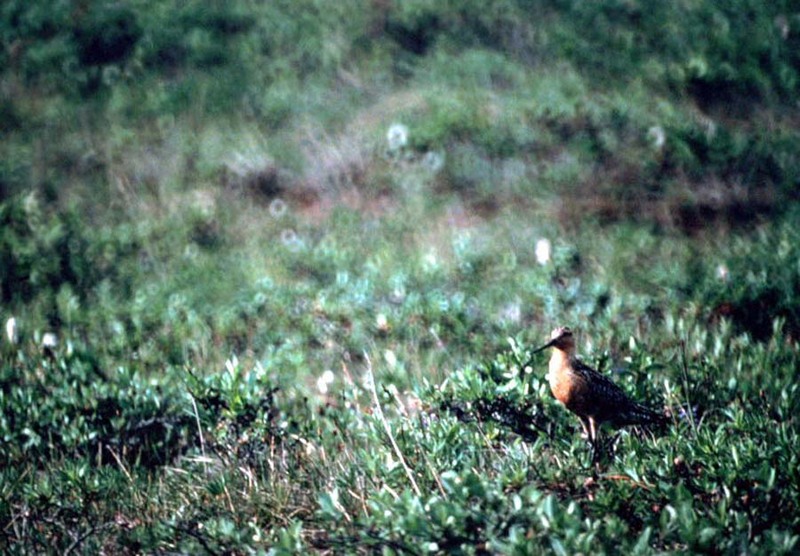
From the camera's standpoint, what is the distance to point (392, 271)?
8.26 meters

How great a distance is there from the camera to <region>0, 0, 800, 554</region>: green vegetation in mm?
4207

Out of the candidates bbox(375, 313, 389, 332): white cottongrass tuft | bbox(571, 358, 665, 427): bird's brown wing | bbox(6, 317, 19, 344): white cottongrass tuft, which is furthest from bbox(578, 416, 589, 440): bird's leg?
bbox(6, 317, 19, 344): white cottongrass tuft

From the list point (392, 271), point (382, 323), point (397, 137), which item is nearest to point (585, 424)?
point (382, 323)

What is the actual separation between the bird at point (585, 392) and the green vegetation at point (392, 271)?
0.50ft

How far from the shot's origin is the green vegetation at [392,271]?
13.8ft

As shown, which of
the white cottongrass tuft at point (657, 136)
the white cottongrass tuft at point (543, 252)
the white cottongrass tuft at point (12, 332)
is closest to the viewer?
the white cottongrass tuft at point (12, 332)

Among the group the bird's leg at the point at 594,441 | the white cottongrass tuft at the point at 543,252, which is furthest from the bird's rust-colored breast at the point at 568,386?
the white cottongrass tuft at the point at 543,252

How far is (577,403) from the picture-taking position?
4.41m

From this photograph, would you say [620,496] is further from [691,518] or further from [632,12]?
[632,12]

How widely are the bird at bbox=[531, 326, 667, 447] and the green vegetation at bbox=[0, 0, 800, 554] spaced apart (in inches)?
6.0

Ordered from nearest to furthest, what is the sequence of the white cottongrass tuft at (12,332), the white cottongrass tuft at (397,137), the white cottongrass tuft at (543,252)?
the white cottongrass tuft at (12,332)
the white cottongrass tuft at (543,252)
the white cottongrass tuft at (397,137)

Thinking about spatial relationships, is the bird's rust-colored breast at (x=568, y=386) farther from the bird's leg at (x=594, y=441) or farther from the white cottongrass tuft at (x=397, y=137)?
the white cottongrass tuft at (x=397, y=137)

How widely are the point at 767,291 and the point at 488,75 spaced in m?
5.15

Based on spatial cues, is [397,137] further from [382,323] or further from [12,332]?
[12,332]
